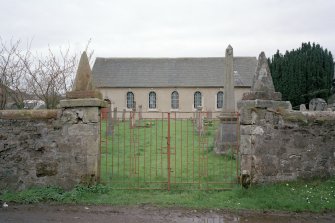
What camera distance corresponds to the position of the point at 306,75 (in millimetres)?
31344

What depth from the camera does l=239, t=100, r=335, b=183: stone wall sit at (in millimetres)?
7461

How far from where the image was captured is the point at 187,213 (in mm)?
6316

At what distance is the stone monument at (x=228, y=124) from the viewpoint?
1179cm

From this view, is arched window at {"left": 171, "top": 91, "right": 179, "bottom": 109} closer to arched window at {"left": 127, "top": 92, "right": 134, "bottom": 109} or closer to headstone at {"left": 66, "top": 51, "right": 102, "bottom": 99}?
arched window at {"left": 127, "top": 92, "right": 134, "bottom": 109}

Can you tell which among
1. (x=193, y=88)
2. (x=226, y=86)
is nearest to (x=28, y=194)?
(x=226, y=86)

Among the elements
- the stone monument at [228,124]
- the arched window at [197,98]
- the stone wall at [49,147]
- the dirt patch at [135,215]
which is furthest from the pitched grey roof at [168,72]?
the dirt patch at [135,215]

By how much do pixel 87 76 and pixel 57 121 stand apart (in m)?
1.17

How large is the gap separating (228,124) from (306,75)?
2209cm

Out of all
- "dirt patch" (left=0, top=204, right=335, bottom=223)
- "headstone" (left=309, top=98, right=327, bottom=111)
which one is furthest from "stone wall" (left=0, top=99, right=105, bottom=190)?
"headstone" (left=309, top=98, right=327, bottom=111)

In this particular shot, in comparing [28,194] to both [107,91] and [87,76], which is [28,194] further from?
[107,91]

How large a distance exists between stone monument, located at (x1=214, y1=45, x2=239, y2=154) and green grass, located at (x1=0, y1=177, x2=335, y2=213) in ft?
12.7

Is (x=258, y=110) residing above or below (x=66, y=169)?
above

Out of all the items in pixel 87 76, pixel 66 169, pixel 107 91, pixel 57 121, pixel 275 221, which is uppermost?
pixel 107 91

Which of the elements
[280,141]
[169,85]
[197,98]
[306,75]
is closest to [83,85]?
[280,141]
